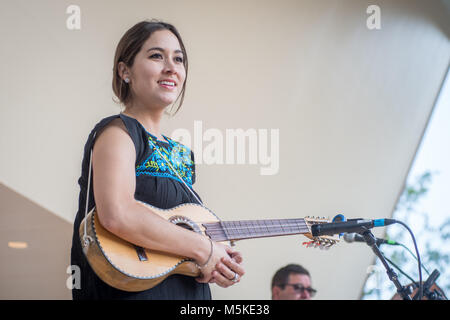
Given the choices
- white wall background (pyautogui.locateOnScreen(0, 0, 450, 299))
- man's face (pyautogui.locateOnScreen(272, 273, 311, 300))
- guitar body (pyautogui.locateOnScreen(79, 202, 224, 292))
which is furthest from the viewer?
man's face (pyautogui.locateOnScreen(272, 273, 311, 300))

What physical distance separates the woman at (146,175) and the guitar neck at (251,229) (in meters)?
0.09

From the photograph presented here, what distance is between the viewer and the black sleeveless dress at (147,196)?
1.14 meters

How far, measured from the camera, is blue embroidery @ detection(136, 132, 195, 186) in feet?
4.19

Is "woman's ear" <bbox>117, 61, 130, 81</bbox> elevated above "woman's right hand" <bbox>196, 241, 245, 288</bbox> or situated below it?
above

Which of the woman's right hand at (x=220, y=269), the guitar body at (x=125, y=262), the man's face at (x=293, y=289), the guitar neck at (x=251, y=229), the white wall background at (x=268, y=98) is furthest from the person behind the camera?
the man's face at (x=293, y=289)

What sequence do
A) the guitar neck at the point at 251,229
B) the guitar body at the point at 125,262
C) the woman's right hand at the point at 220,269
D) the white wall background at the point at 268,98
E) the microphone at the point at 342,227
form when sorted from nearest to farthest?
1. the guitar body at the point at 125,262
2. the woman's right hand at the point at 220,269
3. the guitar neck at the point at 251,229
4. the microphone at the point at 342,227
5. the white wall background at the point at 268,98

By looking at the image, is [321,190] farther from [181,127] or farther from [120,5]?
[120,5]

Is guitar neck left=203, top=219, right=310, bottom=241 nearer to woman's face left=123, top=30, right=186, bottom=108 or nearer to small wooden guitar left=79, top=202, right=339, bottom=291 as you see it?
small wooden guitar left=79, top=202, right=339, bottom=291

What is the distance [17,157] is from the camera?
2686mm

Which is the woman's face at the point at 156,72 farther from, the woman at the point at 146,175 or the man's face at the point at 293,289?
the man's face at the point at 293,289

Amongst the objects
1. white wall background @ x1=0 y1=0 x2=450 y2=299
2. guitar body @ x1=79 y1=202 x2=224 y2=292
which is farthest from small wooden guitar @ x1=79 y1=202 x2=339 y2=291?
white wall background @ x1=0 y1=0 x2=450 y2=299

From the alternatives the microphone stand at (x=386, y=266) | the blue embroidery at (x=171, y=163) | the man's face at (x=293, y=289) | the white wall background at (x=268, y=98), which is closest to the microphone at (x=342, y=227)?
the microphone stand at (x=386, y=266)

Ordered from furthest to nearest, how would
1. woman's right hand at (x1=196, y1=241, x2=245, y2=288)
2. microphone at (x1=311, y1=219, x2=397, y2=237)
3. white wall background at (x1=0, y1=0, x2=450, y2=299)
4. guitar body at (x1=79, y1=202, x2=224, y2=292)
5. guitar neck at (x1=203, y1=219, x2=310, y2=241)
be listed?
1. white wall background at (x1=0, y1=0, x2=450, y2=299)
2. microphone at (x1=311, y1=219, x2=397, y2=237)
3. guitar neck at (x1=203, y1=219, x2=310, y2=241)
4. woman's right hand at (x1=196, y1=241, x2=245, y2=288)
5. guitar body at (x1=79, y1=202, x2=224, y2=292)
